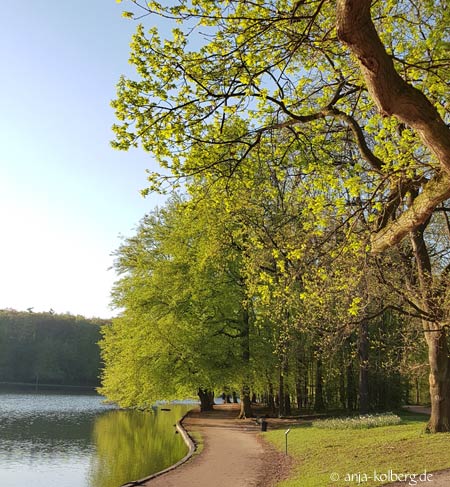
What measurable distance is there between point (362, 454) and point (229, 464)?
11.3 feet

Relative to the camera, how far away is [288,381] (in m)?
25.8

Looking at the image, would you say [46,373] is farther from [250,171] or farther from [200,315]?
[250,171]

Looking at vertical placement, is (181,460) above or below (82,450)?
above

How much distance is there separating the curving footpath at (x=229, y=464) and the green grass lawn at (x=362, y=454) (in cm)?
63

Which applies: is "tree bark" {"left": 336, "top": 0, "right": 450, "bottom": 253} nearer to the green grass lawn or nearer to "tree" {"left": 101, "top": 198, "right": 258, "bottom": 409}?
the green grass lawn

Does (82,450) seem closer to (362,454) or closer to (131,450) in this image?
(131,450)

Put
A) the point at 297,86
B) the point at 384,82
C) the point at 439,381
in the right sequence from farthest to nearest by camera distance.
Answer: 1. the point at 439,381
2. the point at 297,86
3. the point at 384,82

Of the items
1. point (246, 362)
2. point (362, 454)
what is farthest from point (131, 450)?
point (362, 454)

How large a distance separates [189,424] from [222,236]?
365 inches

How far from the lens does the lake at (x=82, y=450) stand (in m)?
15.0

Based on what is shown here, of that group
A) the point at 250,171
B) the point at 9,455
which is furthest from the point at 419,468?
the point at 9,455

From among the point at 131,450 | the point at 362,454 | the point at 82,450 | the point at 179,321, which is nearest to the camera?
the point at 362,454

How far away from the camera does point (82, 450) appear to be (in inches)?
776

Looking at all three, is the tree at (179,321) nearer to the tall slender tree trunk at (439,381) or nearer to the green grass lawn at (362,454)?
the green grass lawn at (362,454)
